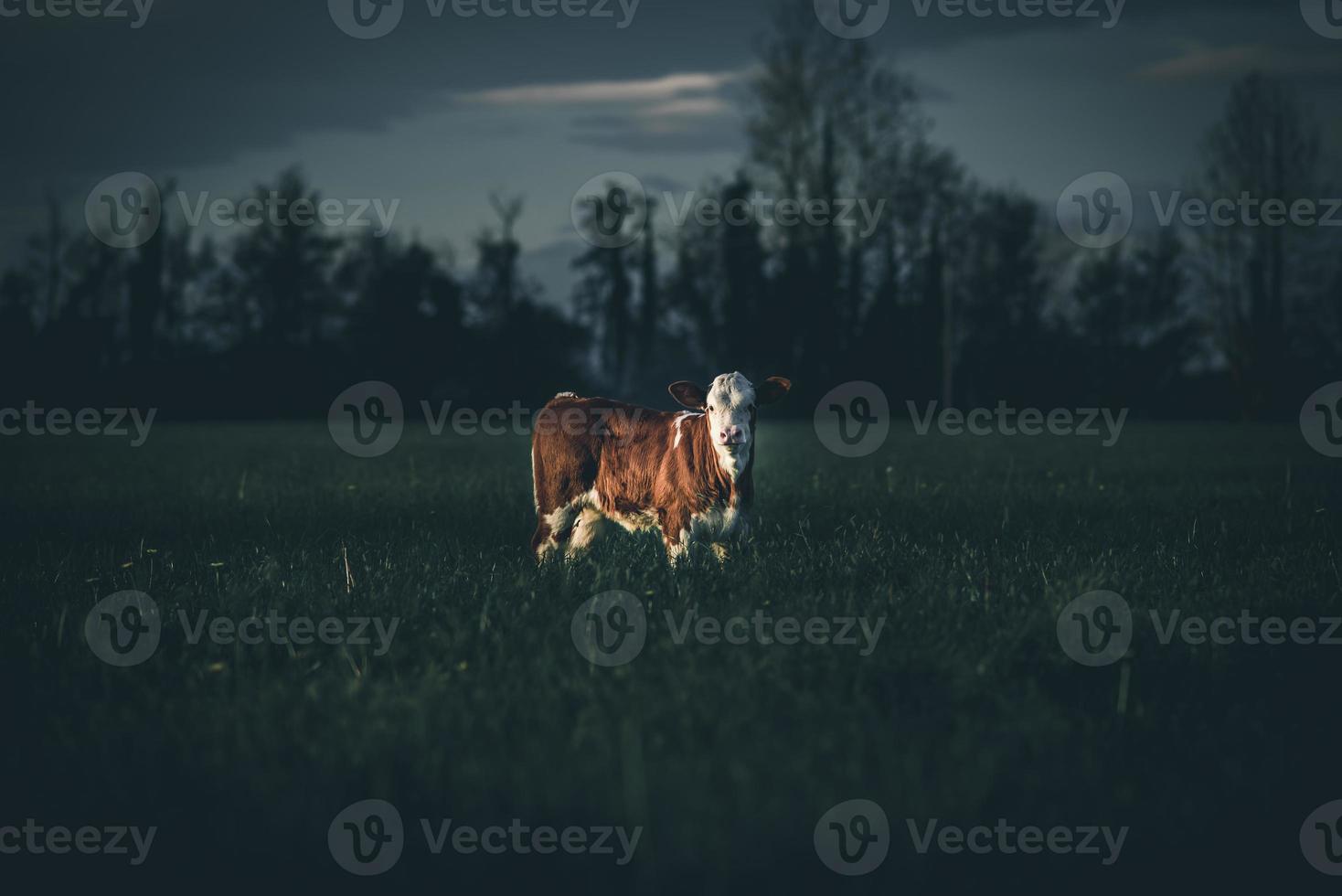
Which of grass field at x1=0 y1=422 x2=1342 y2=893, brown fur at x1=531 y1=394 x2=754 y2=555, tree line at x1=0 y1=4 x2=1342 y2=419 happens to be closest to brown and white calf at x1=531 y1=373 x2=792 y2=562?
brown fur at x1=531 y1=394 x2=754 y2=555

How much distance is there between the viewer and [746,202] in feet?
133

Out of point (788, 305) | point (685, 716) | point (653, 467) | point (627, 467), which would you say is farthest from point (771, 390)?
point (788, 305)

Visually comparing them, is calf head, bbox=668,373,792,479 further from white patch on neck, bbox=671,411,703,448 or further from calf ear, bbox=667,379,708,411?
white patch on neck, bbox=671,411,703,448

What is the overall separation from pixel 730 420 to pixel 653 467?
88 centimetres

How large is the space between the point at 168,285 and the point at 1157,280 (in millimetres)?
60631

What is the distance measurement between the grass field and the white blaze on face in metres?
0.71

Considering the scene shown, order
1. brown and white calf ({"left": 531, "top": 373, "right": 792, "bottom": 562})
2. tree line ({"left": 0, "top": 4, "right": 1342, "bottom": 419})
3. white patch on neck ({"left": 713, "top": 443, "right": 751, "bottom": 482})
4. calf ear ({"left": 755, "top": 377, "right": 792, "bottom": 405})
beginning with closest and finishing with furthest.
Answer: white patch on neck ({"left": 713, "top": 443, "right": 751, "bottom": 482})
brown and white calf ({"left": 531, "top": 373, "right": 792, "bottom": 562})
calf ear ({"left": 755, "top": 377, "right": 792, "bottom": 405})
tree line ({"left": 0, "top": 4, "right": 1342, "bottom": 419})

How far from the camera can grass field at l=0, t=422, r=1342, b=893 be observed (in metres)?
2.83

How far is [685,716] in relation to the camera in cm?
344

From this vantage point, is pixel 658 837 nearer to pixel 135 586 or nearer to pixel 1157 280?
pixel 135 586

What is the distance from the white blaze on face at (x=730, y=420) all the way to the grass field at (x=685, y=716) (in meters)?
0.71

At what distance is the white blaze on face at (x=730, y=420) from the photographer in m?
5.95

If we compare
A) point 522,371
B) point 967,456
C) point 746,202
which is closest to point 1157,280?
point 746,202

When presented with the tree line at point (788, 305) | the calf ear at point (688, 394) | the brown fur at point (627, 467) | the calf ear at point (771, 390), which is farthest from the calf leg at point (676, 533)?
the tree line at point (788, 305)
